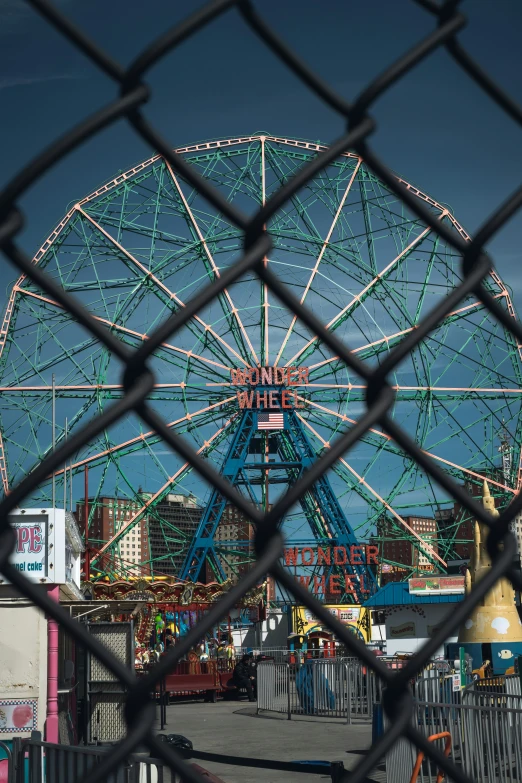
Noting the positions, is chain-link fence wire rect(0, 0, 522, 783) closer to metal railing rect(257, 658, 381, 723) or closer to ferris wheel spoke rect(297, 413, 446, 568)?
metal railing rect(257, 658, 381, 723)

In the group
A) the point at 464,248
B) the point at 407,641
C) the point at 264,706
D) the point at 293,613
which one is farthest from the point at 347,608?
the point at 464,248

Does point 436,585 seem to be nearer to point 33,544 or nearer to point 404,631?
point 404,631

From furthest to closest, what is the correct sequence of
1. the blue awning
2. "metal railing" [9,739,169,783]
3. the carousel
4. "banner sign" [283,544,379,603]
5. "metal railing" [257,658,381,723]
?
1. "banner sign" [283,544,379,603]
2. the blue awning
3. the carousel
4. "metal railing" [257,658,381,723]
5. "metal railing" [9,739,169,783]

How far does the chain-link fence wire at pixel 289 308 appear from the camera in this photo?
0.99 meters

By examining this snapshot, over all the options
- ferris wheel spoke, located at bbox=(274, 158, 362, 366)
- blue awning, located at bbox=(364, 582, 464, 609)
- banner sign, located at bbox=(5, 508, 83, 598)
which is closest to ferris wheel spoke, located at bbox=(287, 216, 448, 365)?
ferris wheel spoke, located at bbox=(274, 158, 362, 366)

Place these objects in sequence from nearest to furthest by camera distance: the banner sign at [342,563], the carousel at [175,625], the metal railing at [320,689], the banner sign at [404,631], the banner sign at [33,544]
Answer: the banner sign at [33,544], the metal railing at [320,689], the carousel at [175,625], the banner sign at [404,631], the banner sign at [342,563]

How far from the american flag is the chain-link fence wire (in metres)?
33.5

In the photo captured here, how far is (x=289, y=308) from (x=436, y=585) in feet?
78.2

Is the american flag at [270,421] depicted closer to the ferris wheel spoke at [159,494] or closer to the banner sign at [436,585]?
the ferris wheel spoke at [159,494]

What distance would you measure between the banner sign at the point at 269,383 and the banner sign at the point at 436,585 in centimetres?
1238

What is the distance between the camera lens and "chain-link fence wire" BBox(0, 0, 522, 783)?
0.99m

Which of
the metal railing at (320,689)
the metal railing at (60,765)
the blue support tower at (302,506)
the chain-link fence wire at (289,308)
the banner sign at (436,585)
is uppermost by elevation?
the blue support tower at (302,506)

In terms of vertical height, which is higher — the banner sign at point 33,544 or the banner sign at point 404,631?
the banner sign at point 33,544

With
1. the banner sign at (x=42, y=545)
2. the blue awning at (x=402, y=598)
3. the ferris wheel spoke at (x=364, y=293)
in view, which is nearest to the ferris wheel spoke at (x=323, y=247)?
the ferris wheel spoke at (x=364, y=293)
